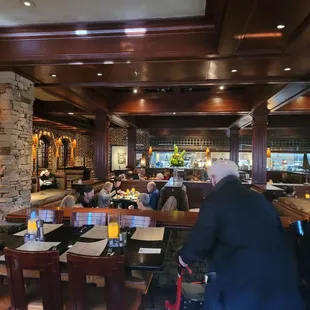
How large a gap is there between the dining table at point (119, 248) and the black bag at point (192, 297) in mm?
442

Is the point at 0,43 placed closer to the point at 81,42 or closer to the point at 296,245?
the point at 81,42

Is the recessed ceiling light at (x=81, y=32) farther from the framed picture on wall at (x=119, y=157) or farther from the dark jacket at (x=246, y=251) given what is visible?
the framed picture on wall at (x=119, y=157)

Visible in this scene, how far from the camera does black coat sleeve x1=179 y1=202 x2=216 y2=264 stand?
67.1 inches

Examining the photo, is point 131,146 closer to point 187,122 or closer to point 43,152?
point 187,122

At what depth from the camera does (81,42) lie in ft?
11.5

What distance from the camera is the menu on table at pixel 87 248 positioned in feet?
7.03

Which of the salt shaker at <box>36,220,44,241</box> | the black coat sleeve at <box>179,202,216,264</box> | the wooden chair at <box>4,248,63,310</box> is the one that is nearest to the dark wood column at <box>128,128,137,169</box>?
the salt shaker at <box>36,220,44,241</box>

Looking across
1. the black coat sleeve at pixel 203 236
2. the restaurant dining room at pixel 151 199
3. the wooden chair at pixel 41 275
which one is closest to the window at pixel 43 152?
the restaurant dining room at pixel 151 199

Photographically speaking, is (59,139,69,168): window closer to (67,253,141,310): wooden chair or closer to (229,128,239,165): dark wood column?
(229,128,239,165): dark wood column

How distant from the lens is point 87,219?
10.8ft

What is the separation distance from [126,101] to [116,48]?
170 inches

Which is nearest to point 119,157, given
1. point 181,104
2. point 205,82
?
point 181,104

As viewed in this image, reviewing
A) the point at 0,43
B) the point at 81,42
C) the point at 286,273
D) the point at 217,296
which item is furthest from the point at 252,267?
the point at 0,43

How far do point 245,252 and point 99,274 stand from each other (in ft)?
2.98
